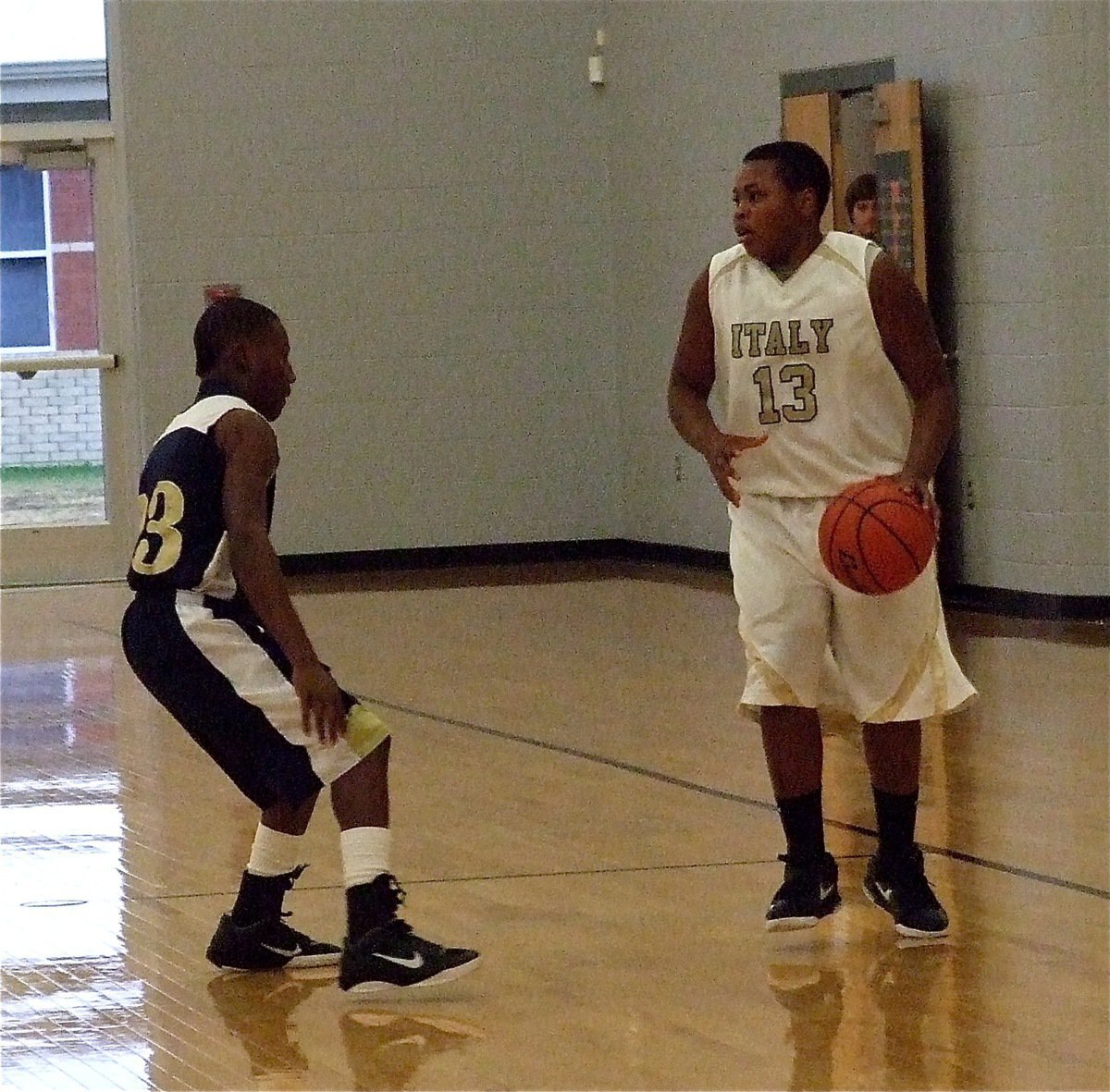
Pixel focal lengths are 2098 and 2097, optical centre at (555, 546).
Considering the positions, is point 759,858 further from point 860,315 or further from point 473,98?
point 473,98

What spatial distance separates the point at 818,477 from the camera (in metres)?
3.92

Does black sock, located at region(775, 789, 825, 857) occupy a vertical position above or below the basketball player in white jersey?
below

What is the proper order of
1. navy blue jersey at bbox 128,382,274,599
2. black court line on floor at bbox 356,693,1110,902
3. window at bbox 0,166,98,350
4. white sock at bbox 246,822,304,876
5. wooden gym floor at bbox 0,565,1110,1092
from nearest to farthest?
1. wooden gym floor at bbox 0,565,1110,1092
2. navy blue jersey at bbox 128,382,274,599
3. white sock at bbox 246,822,304,876
4. black court line on floor at bbox 356,693,1110,902
5. window at bbox 0,166,98,350

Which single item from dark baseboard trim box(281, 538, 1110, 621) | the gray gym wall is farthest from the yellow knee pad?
the gray gym wall

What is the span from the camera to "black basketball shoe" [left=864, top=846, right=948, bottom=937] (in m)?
3.87

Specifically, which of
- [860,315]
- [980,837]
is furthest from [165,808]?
[860,315]

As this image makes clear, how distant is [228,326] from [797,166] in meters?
1.11

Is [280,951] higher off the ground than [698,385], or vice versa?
[698,385]

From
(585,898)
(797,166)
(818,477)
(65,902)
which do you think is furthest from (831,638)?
(65,902)

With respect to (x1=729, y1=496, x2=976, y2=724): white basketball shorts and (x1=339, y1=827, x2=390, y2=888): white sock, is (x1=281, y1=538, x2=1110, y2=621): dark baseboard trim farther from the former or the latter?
(x1=339, y1=827, x2=390, y2=888): white sock

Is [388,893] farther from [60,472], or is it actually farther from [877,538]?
[60,472]

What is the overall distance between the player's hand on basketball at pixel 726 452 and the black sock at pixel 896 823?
2.15ft

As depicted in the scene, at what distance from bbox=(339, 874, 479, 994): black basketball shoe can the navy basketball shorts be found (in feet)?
0.78

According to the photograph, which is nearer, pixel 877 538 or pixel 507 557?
pixel 877 538
